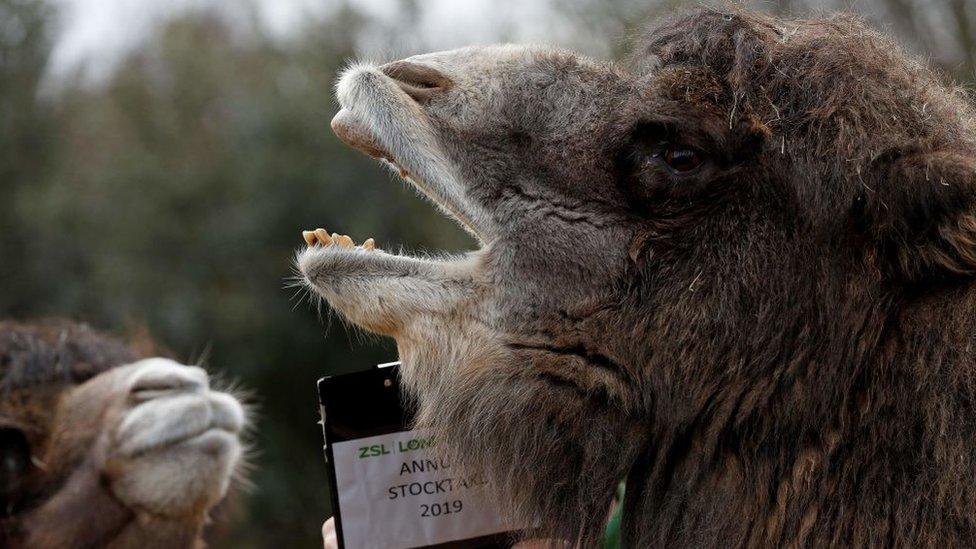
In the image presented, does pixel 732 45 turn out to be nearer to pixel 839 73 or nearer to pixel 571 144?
pixel 839 73

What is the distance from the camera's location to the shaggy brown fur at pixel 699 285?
255 cm

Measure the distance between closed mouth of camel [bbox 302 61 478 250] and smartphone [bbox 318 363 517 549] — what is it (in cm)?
47

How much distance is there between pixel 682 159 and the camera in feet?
8.96

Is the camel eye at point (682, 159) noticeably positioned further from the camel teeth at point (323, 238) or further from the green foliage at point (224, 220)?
the green foliage at point (224, 220)

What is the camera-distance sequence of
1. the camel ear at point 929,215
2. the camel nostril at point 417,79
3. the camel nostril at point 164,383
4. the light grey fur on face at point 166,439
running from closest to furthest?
1. the camel ear at point 929,215
2. the camel nostril at point 417,79
3. the light grey fur on face at point 166,439
4. the camel nostril at point 164,383

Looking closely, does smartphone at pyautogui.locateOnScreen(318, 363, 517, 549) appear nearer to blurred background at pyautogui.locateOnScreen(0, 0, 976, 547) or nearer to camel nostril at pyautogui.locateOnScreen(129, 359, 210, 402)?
camel nostril at pyautogui.locateOnScreen(129, 359, 210, 402)

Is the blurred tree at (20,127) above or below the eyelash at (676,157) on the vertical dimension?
above

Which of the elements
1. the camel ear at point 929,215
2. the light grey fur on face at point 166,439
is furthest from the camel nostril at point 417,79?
the light grey fur on face at point 166,439

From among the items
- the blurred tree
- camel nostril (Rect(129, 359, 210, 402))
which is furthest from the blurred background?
camel nostril (Rect(129, 359, 210, 402))

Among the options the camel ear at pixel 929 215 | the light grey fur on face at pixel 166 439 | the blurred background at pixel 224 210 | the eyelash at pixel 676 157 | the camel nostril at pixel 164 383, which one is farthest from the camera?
the blurred background at pixel 224 210

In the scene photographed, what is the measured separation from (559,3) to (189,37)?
1360cm

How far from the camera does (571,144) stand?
2.82 m

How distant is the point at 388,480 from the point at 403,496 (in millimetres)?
59

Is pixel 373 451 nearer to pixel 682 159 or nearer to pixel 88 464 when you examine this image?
pixel 682 159
